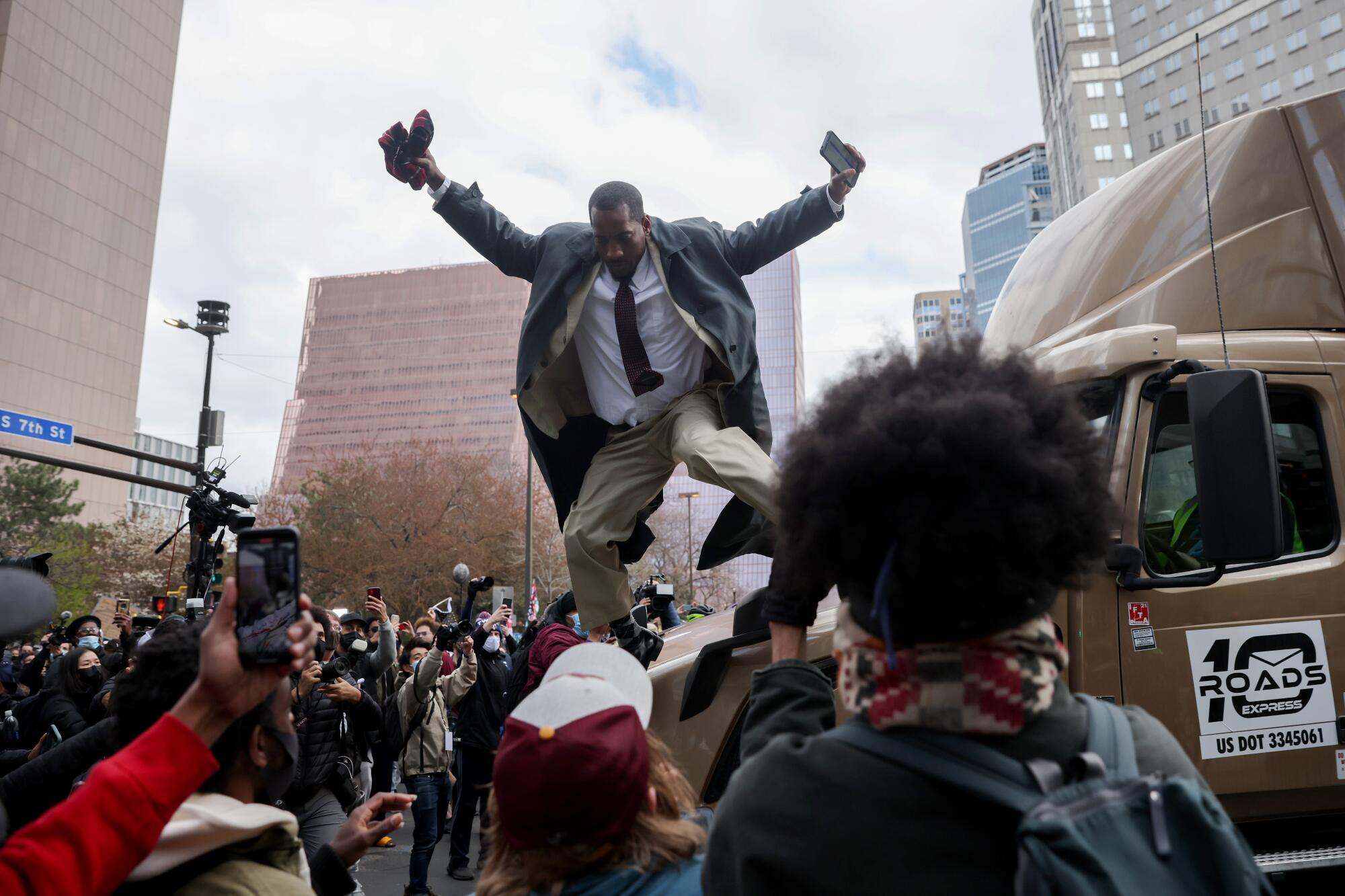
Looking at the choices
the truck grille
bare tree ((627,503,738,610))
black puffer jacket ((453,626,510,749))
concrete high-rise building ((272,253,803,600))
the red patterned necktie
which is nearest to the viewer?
the truck grille

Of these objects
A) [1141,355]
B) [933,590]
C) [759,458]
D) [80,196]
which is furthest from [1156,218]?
[80,196]

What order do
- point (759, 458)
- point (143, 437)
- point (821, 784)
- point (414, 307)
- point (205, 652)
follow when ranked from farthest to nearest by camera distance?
1. point (414, 307)
2. point (143, 437)
3. point (759, 458)
4. point (205, 652)
5. point (821, 784)

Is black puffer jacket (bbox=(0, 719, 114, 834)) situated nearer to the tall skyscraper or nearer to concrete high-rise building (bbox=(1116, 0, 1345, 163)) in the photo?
the tall skyscraper

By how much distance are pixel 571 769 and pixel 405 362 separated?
436 feet

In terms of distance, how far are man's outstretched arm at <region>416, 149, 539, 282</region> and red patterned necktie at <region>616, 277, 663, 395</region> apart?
1.31ft

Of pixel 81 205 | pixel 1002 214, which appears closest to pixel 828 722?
pixel 81 205

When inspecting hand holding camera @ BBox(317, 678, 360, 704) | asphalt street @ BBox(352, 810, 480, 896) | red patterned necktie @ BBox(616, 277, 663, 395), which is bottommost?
asphalt street @ BBox(352, 810, 480, 896)

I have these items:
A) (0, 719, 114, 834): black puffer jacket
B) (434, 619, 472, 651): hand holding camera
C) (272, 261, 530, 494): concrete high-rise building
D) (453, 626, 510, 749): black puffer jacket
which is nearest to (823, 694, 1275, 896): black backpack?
(0, 719, 114, 834): black puffer jacket

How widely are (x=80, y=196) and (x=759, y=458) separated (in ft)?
239

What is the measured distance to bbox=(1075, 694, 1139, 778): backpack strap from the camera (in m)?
1.34

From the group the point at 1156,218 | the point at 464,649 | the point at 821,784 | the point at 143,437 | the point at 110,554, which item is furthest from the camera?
the point at 143,437

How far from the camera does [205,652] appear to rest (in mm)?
1564

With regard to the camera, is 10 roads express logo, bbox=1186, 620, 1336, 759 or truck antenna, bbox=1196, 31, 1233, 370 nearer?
10 roads express logo, bbox=1186, 620, 1336, 759

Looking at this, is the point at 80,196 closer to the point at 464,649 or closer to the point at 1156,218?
the point at 464,649
